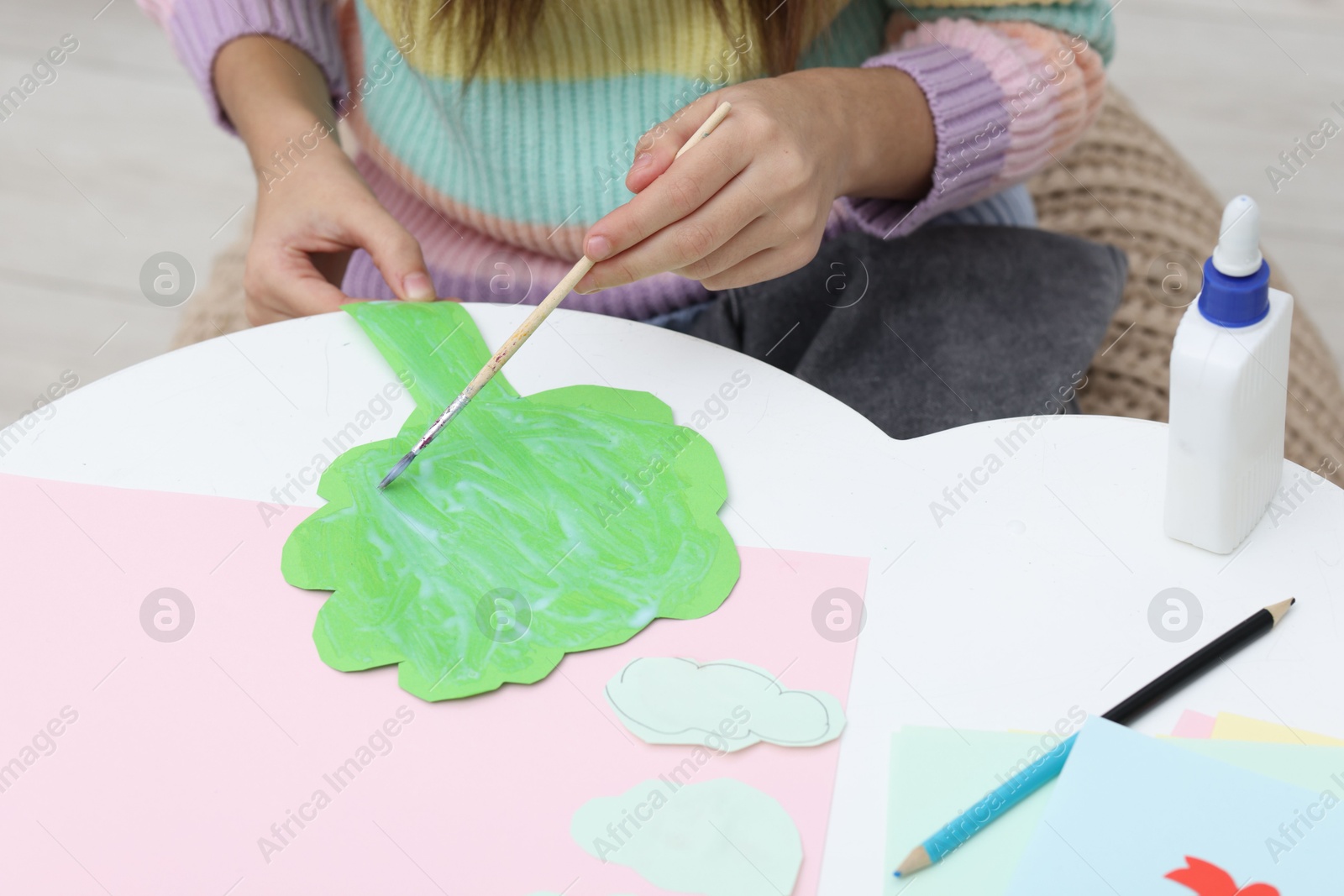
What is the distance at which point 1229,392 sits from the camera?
0.53 metres

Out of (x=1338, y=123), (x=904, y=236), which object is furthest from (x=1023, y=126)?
(x=1338, y=123)

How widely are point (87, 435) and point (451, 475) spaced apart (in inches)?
8.0

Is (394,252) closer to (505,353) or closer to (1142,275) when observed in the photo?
(505,353)

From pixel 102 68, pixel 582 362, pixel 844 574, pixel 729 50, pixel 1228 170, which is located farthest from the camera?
pixel 102 68

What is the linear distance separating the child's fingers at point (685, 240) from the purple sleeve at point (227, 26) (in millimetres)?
422

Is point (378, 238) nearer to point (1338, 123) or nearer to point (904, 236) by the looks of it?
point (904, 236)

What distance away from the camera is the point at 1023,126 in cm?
84

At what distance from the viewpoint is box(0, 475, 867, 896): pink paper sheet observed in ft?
1.72

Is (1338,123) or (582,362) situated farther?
(1338,123)

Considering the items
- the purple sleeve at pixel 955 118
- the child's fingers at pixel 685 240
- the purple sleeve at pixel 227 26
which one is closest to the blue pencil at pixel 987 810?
the child's fingers at pixel 685 240

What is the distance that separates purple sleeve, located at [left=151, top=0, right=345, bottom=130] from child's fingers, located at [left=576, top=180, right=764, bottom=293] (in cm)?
42

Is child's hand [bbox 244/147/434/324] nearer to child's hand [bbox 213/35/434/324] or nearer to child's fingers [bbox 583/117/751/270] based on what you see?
child's hand [bbox 213/35/434/324]

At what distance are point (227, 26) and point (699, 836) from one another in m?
0.71

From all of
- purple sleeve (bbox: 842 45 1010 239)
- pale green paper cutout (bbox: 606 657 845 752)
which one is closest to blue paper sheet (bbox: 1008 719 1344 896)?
pale green paper cutout (bbox: 606 657 845 752)
